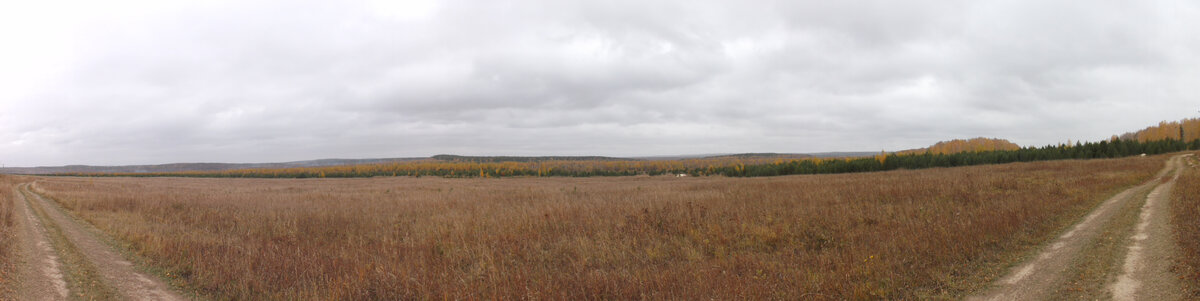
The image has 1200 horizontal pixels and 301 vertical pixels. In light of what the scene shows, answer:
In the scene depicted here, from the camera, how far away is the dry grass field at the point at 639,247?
20.9 feet

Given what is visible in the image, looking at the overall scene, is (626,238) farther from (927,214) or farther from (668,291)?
(927,214)

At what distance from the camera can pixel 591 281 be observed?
6668mm

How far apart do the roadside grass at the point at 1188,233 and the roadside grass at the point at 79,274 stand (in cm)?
1370

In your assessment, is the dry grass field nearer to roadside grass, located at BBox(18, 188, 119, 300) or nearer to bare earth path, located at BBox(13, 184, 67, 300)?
roadside grass, located at BBox(18, 188, 119, 300)

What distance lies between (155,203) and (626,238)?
21.4 meters

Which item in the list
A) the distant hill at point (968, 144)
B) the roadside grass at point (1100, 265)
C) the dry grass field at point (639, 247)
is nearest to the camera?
the roadside grass at point (1100, 265)

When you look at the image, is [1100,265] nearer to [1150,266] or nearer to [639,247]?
[1150,266]

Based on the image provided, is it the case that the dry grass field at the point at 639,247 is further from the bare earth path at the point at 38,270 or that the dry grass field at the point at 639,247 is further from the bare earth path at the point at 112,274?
the bare earth path at the point at 38,270

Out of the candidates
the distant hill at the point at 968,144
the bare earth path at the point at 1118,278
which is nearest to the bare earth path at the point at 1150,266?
the bare earth path at the point at 1118,278

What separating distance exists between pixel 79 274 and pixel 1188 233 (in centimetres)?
1769

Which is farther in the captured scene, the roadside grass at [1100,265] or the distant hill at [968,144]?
the distant hill at [968,144]

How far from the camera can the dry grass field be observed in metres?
6.38

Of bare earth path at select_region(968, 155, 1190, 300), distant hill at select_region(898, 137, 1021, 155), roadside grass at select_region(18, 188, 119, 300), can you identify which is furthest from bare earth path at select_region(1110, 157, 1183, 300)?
distant hill at select_region(898, 137, 1021, 155)

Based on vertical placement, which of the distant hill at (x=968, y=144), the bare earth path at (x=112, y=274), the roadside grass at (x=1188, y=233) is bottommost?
the bare earth path at (x=112, y=274)
